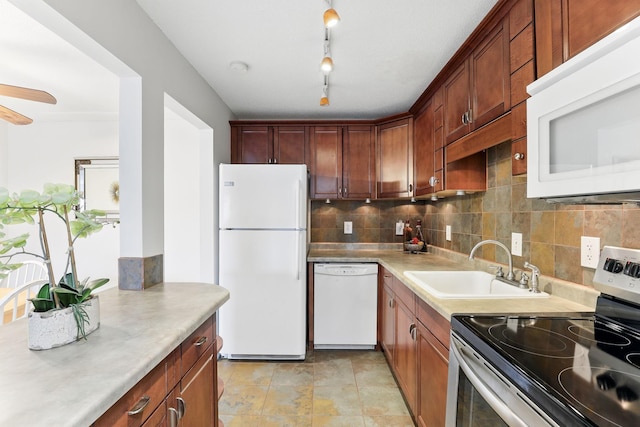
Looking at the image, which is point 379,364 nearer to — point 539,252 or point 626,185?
point 539,252

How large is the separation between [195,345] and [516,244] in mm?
1705

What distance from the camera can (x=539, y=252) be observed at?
1585 millimetres

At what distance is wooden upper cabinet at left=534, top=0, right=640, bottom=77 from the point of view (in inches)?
32.4

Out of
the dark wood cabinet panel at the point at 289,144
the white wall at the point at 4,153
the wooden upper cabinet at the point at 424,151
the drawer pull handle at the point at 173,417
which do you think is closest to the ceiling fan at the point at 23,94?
the dark wood cabinet panel at the point at 289,144

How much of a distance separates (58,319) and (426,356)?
152 centimetres

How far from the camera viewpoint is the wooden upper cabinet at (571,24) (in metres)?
0.82

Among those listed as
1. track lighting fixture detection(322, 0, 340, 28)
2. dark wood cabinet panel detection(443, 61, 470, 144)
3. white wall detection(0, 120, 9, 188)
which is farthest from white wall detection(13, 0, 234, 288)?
white wall detection(0, 120, 9, 188)

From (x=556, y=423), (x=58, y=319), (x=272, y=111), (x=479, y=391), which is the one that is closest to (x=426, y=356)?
(x=479, y=391)

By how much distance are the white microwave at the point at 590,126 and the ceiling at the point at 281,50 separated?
2.93 feet

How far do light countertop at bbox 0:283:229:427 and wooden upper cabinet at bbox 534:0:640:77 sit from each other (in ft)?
4.97

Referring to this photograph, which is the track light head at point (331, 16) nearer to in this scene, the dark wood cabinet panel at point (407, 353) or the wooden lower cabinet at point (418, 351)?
the wooden lower cabinet at point (418, 351)

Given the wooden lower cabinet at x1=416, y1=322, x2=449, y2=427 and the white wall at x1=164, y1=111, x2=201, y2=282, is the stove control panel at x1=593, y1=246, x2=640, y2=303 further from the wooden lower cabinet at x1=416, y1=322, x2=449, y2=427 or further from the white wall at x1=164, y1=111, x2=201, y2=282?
the white wall at x1=164, y1=111, x2=201, y2=282

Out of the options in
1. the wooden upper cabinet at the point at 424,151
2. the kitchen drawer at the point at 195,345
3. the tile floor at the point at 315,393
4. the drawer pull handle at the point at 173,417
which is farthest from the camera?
the wooden upper cabinet at the point at 424,151

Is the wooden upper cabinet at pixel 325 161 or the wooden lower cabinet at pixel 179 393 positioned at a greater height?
the wooden upper cabinet at pixel 325 161
